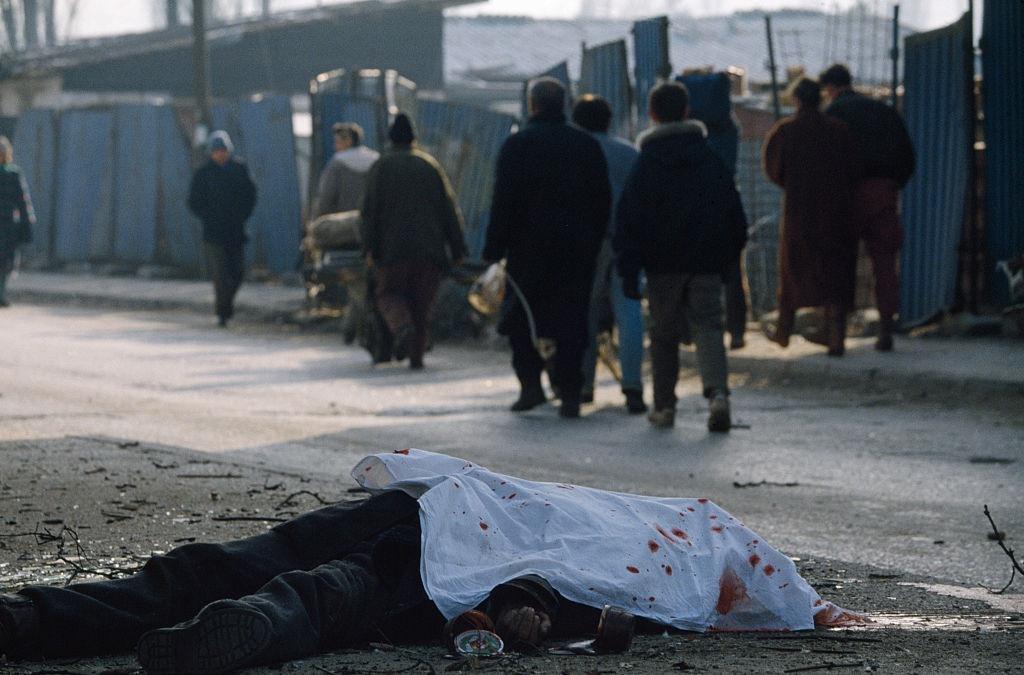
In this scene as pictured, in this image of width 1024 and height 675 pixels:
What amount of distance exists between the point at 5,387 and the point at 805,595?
27.1 feet

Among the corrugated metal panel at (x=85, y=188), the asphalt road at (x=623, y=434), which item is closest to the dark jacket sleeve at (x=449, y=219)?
the asphalt road at (x=623, y=434)

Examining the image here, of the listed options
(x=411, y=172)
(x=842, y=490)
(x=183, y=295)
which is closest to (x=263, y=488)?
(x=842, y=490)

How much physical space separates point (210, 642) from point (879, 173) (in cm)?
971

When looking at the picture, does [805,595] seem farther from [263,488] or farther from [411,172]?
[411,172]

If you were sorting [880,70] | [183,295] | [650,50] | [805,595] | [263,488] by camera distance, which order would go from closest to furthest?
[805,595], [263,488], [650,50], [183,295], [880,70]

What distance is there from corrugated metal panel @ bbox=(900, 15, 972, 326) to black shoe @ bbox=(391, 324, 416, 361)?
407 cm

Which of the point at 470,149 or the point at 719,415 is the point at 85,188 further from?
the point at 719,415

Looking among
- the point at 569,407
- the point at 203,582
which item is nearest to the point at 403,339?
the point at 569,407

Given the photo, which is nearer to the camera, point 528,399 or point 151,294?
point 528,399

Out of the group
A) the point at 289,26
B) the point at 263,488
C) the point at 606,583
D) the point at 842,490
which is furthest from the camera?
the point at 289,26

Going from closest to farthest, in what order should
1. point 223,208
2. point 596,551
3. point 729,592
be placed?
point 596,551
point 729,592
point 223,208

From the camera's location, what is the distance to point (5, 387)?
11.8m

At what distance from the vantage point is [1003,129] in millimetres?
13273

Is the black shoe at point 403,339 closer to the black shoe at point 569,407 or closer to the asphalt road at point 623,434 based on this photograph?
the asphalt road at point 623,434
